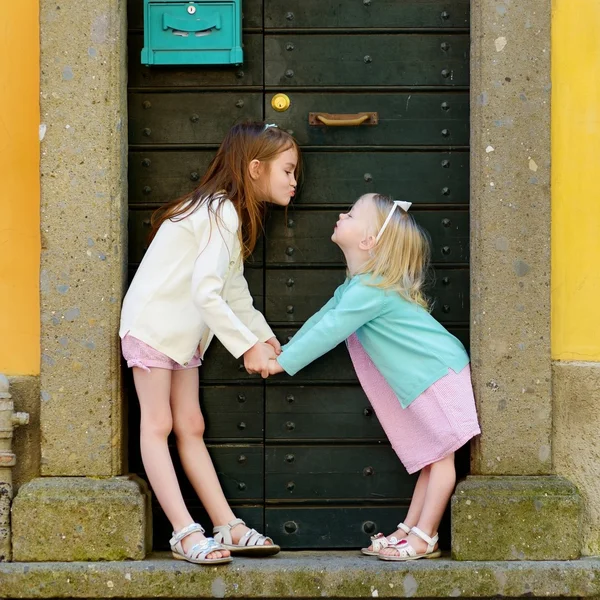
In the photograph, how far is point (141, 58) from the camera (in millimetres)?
4473

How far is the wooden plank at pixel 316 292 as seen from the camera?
4543mm

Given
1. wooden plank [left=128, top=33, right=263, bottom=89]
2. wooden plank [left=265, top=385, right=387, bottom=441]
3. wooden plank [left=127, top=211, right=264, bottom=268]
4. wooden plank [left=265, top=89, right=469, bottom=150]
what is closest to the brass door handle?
wooden plank [left=265, top=89, right=469, bottom=150]

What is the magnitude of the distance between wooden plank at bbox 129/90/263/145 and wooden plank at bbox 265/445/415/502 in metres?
1.31

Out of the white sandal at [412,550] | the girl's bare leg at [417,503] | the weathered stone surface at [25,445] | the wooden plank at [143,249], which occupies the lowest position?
the white sandal at [412,550]

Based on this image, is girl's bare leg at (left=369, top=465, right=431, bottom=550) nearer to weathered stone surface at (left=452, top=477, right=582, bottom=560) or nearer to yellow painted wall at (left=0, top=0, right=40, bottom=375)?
weathered stone surface at (left=452, top=477, right=582, bottom=560)

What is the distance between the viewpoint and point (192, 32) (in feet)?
14.7

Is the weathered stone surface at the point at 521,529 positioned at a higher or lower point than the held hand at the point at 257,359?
lower

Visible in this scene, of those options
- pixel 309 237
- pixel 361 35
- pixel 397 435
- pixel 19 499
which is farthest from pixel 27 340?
pixel 361 35

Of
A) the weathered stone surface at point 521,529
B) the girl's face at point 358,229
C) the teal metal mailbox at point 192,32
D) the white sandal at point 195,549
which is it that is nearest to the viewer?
the white sandal at point 195,549

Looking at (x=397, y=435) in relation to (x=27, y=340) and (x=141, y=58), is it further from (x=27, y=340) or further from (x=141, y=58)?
(x=141, y=58)

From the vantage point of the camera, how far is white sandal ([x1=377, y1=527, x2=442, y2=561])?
421 cm

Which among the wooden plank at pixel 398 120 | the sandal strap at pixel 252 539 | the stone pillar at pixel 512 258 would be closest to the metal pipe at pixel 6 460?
the sandal strap at pixel 252 539

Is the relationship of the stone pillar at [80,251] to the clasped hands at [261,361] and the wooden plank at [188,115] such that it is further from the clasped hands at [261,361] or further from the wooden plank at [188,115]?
the clasped hands at [261,361]

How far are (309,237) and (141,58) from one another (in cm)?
98
